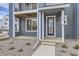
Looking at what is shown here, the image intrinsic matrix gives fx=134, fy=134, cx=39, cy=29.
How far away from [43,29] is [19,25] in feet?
3.44

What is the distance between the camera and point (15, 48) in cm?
411

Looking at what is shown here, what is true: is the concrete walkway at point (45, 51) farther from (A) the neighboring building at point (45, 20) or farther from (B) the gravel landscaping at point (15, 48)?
(A) the neighboring building at point (45, 20)

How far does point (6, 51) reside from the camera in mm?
4047

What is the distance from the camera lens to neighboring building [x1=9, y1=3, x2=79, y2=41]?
461 cm

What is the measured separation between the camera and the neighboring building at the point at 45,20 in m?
4.61

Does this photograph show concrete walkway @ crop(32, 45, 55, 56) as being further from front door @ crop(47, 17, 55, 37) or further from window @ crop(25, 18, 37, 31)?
front door @ crop(47, 17, 55, 37)

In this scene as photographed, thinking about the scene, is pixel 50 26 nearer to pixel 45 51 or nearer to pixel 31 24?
pixel 31 24

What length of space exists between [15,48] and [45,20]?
6.45 ft

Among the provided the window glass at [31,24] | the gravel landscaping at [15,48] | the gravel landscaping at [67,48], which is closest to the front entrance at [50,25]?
the window glass at [31,24]

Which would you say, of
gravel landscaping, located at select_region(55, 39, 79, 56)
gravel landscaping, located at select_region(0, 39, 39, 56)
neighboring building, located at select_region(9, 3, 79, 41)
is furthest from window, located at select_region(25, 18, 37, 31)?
gravel landscaping, located at select_region(55, 39, 79, 56)

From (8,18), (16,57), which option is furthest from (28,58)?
(8,18)

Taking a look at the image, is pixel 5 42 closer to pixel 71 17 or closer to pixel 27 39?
pixel 27 39

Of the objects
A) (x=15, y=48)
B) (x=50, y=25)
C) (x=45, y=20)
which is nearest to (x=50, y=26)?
(x=50, y=25)

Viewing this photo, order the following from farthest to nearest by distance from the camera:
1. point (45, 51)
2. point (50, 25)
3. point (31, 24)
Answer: point (50, 25) < point (31, 24) < point (45, 51)
